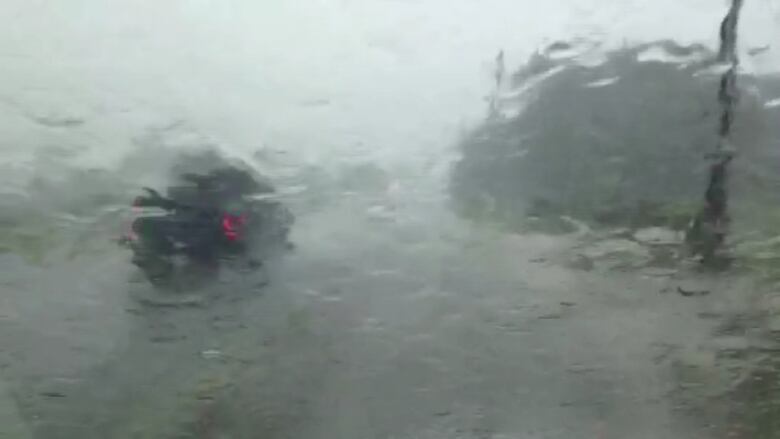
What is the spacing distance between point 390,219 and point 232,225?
0.72 ft

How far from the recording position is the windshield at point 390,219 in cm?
139

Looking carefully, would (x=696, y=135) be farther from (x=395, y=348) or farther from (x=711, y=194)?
(x=395, y=348)

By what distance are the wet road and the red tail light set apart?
58 millimetres

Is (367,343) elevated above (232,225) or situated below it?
below

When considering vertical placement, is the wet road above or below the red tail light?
below

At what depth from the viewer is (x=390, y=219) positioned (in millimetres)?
1440

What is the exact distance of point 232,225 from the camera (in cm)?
142

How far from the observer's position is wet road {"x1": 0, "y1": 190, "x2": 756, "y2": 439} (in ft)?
4.52

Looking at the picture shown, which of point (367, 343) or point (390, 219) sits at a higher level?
point (390, 219)

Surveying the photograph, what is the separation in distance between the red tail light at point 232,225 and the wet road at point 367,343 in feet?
0.19

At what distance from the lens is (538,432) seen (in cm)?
140

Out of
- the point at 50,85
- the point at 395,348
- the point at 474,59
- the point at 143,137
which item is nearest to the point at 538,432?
the point at 395,348

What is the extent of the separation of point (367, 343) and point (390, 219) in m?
0.18

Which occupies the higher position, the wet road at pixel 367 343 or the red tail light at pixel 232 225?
the red tail light at pixel 232 225
